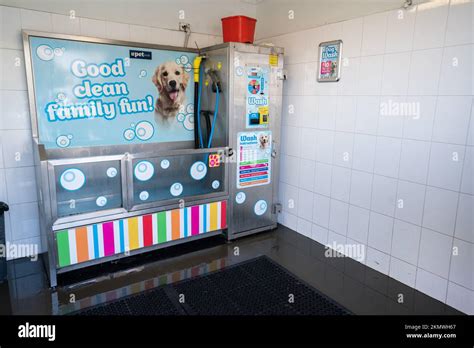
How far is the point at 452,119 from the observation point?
2.30 meters

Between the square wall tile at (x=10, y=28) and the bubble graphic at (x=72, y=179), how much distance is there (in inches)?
43.9

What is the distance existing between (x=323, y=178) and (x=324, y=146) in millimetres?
307

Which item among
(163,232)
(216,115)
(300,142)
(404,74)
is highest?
(404,74)

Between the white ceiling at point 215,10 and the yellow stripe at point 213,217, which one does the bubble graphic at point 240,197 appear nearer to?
the yellow stripe at point 213,217

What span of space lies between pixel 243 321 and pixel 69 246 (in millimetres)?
1430

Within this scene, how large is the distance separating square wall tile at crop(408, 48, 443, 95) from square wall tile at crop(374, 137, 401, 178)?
1.30ft

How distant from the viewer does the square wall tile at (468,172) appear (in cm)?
222

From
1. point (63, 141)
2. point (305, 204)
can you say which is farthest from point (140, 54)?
point (305, 204)

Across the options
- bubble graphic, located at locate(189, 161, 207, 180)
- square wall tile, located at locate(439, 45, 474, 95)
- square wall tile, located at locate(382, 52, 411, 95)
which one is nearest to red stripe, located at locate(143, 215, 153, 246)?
bubble graphic, located at locate(189, 161, 207, 180)

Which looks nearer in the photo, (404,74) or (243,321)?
(243,321)

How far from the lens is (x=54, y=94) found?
2.89 m

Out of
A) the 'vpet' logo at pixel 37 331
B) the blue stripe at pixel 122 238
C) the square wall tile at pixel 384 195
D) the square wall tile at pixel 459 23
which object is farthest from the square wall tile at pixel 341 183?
the 'vpet' logo at pixel 37 331

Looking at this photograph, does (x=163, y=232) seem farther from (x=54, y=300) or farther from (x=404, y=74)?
(x=404, y=74)

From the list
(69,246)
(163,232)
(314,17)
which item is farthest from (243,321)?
(314,17)
